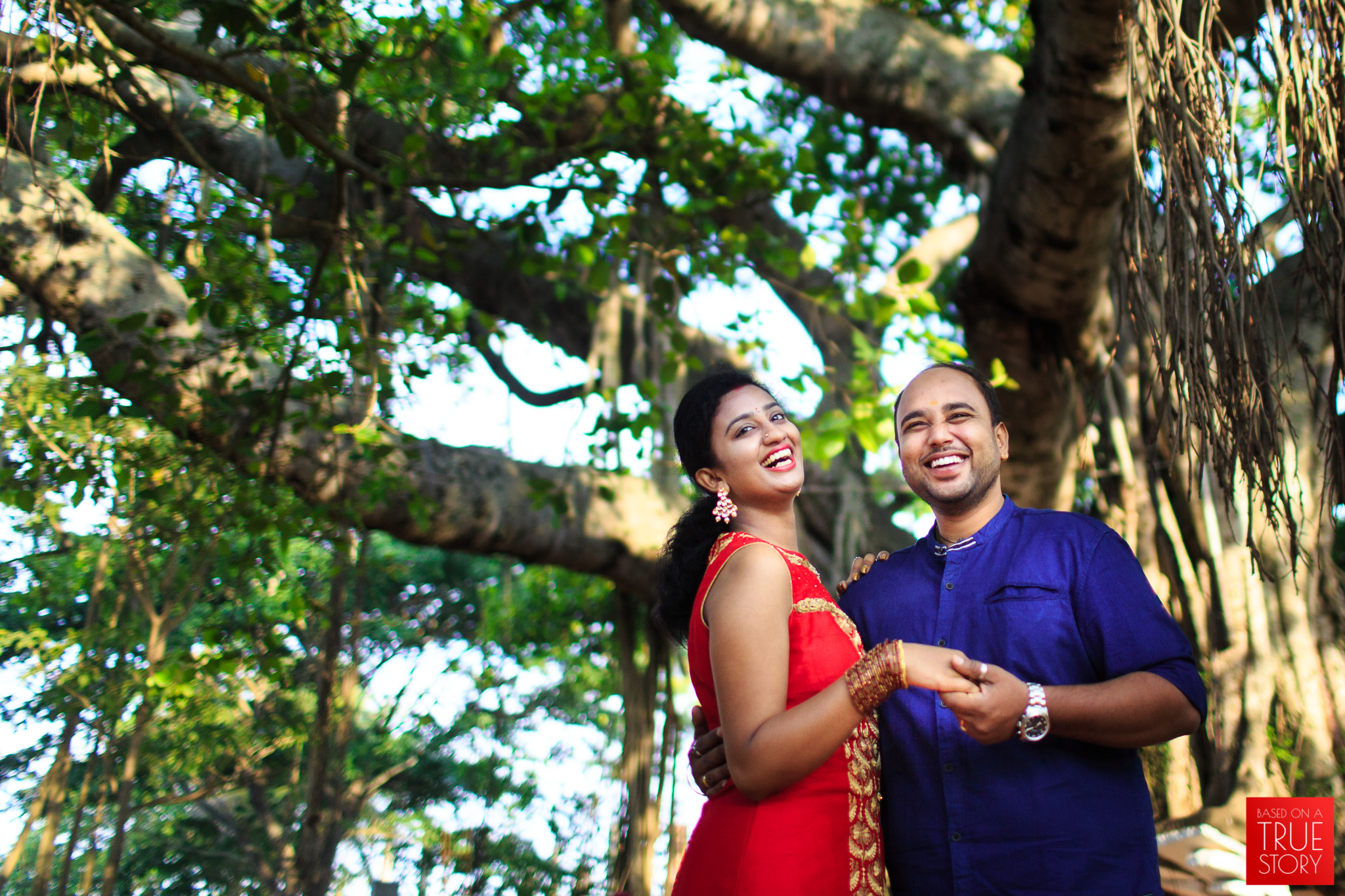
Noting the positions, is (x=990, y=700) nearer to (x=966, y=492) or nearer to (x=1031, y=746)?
(x=1031, y=746)

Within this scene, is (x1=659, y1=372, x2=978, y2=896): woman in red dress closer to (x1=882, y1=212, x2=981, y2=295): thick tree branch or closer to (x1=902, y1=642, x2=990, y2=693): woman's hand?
(x1=902, y1=642, x2=990, y2=693): woman's hand

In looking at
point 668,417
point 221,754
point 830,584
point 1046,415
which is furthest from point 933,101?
point 221,754

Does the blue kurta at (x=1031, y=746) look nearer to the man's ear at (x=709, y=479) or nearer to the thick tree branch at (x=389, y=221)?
the man's ear at (x=709, y=479)

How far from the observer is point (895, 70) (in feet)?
12.9

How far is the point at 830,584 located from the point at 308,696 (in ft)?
26.2

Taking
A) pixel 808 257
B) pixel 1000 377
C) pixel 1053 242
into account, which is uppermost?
pixel 808 257

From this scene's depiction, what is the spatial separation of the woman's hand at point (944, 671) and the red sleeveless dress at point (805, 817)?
23cm

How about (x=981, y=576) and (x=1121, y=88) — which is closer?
(x=981, y=576)

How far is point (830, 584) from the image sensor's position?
461 centimetres

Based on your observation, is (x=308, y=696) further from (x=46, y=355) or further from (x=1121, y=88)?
(x=1121, y=88)

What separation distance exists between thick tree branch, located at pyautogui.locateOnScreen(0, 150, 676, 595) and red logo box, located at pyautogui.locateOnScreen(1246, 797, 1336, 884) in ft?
7.23

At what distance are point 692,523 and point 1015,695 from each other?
602mm

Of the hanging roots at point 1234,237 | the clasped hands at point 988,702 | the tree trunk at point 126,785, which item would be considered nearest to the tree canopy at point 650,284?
the hanging roots at point 1234,237

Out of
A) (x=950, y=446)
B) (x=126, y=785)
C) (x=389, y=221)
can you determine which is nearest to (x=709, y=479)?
(x=950, y=446)
